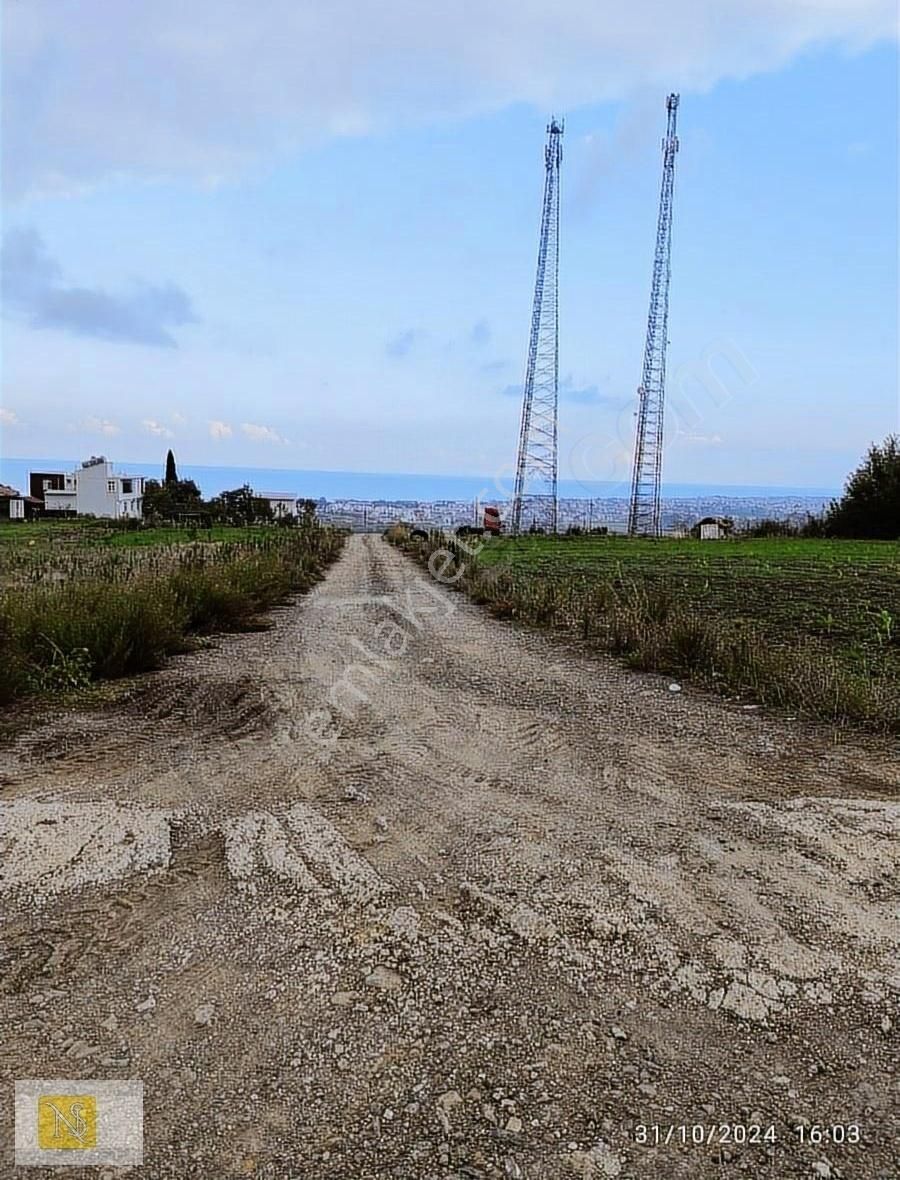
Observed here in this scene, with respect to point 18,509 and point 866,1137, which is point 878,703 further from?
point 18,509

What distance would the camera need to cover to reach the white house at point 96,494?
63406mm

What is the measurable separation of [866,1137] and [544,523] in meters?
33.7

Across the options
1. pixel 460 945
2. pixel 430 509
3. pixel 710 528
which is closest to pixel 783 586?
pixel 460 945

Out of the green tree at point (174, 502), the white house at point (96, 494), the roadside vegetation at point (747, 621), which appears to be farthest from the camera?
the white house at point (96, 494)

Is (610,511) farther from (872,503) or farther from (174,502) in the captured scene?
(174,502)

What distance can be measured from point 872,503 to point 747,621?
106 feet

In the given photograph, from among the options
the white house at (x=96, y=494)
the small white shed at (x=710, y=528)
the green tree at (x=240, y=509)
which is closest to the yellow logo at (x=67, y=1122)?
the green tree at (x=240, y=509)

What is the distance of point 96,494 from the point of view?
213 ft

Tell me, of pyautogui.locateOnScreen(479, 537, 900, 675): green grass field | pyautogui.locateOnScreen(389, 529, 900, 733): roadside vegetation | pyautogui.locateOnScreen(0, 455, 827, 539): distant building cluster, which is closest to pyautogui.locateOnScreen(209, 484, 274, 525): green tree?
pyautogui.locateOnScreen(0, 455, 827, 539): distant building cluster

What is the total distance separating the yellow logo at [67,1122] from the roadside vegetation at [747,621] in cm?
448

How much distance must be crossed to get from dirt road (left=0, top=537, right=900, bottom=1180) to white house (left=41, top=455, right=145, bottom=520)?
60.9 meters

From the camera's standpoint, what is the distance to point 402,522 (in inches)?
1610

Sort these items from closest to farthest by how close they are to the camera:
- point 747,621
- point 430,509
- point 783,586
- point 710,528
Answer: point 747,621 → point 783,586 → point 430,509 → point 710,528

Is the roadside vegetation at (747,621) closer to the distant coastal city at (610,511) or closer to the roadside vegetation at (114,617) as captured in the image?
the roadside vegetation at (114,617)
